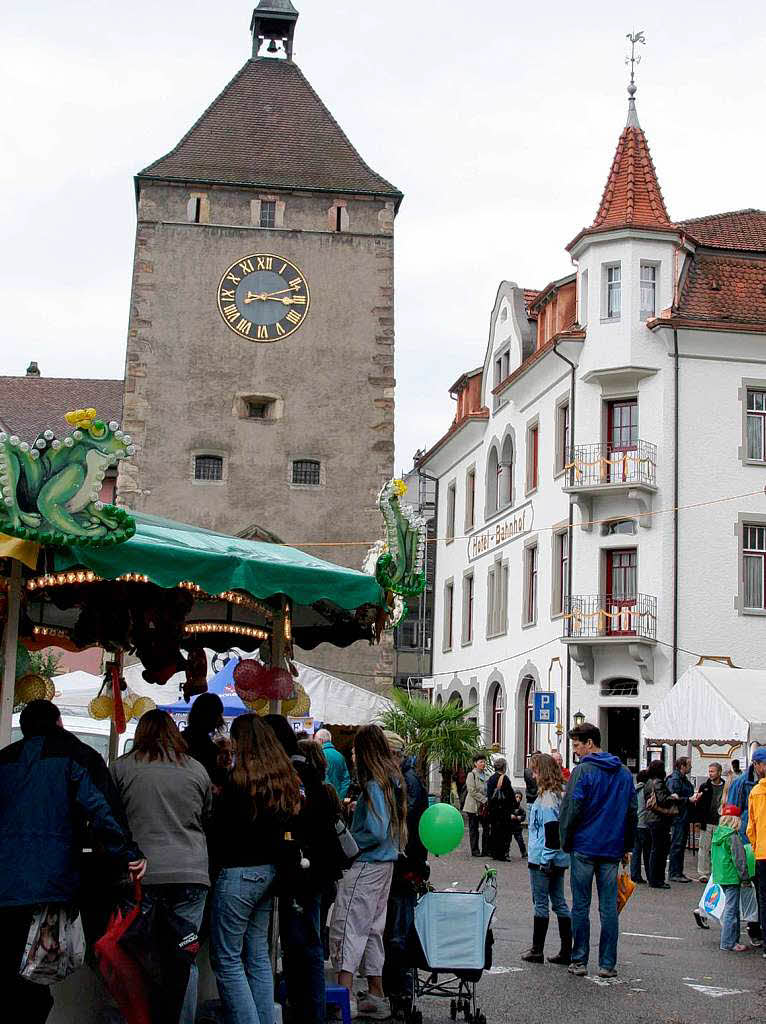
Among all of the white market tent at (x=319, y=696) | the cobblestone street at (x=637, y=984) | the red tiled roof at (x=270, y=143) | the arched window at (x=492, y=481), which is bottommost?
the cobblestone street at (x=637, y=984)

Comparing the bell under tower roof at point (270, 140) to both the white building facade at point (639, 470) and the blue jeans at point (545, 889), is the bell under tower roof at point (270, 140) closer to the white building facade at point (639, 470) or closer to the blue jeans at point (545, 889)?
the white building facade at point (639, 470)

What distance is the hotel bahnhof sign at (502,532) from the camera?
38.2 m

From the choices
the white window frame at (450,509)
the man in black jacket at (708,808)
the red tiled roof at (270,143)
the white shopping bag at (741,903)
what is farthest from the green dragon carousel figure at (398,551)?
the white window frame at (450,509)

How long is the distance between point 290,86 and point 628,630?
20210 millimetres

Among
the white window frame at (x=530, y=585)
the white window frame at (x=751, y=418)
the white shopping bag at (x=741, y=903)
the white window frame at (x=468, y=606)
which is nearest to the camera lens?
the white shopping bag at (x=741, y=903)

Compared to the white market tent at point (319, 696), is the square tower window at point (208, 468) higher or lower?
higher

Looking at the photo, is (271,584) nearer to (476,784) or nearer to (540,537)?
(476,784)

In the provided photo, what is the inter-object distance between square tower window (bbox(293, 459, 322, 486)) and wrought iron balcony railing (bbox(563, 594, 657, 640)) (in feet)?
24.4

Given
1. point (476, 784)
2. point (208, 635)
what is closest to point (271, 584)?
point (208, 635)

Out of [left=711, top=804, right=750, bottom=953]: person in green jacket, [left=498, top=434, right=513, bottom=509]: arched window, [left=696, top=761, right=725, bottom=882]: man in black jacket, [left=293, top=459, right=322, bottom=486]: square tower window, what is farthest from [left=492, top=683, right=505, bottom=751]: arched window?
[left=711, top=804, right=750, bottom=953]: person in green jacket

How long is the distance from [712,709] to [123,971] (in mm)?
18542

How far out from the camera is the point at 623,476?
108 feet

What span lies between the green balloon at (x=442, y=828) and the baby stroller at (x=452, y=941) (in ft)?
0.97

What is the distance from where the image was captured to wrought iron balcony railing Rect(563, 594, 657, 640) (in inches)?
1260
